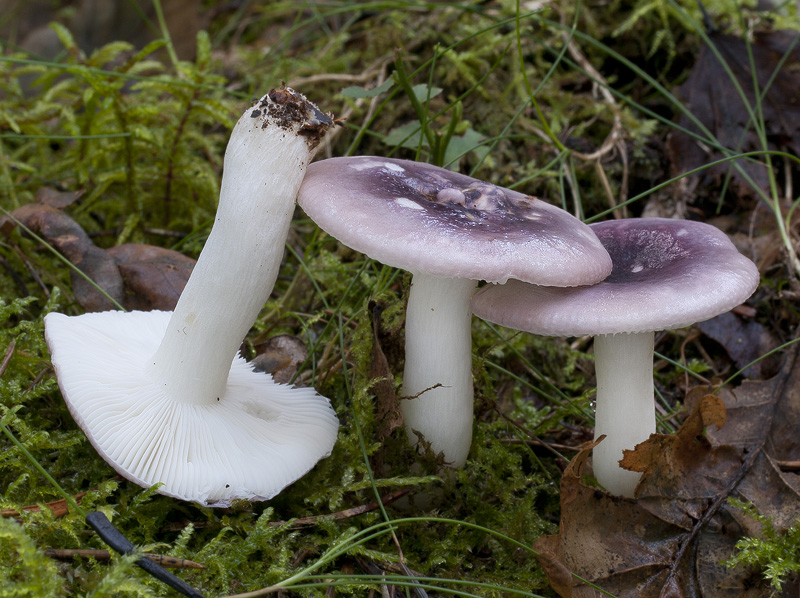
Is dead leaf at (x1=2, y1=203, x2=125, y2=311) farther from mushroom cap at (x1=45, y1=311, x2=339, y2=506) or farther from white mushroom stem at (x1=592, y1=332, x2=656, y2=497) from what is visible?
white mushroom stem at (x1=592, y1=332, x2=656, y2=497)

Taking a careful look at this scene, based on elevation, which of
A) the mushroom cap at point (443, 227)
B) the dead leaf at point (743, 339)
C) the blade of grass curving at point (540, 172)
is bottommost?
the dead leaf at point (743, 339)

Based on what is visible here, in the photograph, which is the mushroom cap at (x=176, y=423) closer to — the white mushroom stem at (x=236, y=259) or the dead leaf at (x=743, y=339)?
the white mushroom stem at (x=236, y=259)

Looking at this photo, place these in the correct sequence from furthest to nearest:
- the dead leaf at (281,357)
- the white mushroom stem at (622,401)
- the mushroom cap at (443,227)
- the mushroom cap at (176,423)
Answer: the dead leaf at (281,357), the white mushroom stem at (622,401), the mushroom cap at (176,423), the mushroom cap at (443,227)

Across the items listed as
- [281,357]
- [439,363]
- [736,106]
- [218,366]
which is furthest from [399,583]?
[736,106]

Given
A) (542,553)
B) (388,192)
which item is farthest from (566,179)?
(542,553)

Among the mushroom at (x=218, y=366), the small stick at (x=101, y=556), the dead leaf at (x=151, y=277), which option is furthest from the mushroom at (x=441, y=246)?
the dead leaf at (x=151, y=277)

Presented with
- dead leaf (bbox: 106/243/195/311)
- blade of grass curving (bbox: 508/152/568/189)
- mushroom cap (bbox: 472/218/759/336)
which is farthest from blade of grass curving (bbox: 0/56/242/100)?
mushroom cap (bbox: 472/218/759/336)

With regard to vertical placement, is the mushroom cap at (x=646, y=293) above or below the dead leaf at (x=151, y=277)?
above

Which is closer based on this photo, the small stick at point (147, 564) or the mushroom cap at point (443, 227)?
the small stick at point (147, 564)
